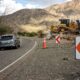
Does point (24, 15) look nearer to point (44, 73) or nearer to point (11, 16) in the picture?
point (11, 16)

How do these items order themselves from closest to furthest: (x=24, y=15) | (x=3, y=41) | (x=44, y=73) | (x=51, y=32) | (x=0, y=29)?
(x=44, y=73) → (x=3, y=41) → (x=51, y=32) → (x=0, y=29) → (x=24, y=15)

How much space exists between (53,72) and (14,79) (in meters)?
2.93

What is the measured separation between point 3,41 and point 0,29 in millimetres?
59944

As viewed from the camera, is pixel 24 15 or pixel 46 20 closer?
pixel 46 20

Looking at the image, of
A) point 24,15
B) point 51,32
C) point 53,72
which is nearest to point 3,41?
point 53,72

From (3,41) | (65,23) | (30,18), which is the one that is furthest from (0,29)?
(30,18)

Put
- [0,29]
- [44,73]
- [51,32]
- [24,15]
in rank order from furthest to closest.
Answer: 1. [24,15]
2. [0,29]
3. [51,32]
4. [44,73]

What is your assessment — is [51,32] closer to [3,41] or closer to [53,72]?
[3,41]

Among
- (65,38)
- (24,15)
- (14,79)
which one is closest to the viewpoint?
(14,79)

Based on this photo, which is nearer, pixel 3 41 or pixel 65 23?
pixel 3 41

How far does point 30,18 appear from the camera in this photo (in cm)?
17675

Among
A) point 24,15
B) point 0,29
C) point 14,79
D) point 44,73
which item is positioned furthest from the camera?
point 24,15

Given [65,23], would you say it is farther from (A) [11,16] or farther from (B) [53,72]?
(A) [11,16]

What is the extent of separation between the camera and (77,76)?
15.1 metres
